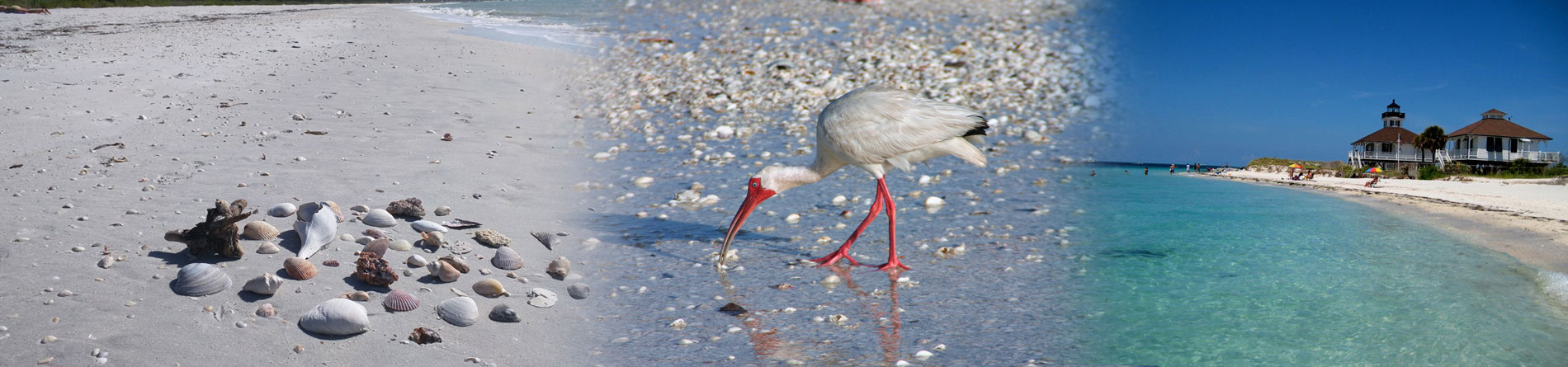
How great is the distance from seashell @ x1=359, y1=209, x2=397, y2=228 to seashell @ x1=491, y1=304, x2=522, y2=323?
45.0 inches

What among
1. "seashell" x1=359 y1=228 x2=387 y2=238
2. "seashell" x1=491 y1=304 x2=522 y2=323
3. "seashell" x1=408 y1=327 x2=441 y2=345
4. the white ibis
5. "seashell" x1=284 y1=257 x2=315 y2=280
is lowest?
"seashell" x1=408 y1=327 x2=441 y2=345

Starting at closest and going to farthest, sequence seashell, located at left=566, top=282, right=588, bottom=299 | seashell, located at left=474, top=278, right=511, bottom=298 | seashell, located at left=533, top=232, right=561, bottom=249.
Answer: seashell, located at left=474, top=278, right=511, bottom=298 → seashell, located at left=566, top=282, right=588, bottom=299 → seashell, located at left=533, top=232, right=561, bottom=249

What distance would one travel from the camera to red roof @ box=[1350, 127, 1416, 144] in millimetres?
35062

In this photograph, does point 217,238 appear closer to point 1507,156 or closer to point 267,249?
point 267,249

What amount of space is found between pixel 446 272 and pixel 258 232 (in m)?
0.84

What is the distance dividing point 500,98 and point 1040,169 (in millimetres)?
4607

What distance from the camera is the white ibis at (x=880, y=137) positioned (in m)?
4.22

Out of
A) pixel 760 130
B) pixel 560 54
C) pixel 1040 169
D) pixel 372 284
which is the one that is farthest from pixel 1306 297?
pixel 560 54

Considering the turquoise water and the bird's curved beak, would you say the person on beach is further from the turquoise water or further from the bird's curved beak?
the turquoise water

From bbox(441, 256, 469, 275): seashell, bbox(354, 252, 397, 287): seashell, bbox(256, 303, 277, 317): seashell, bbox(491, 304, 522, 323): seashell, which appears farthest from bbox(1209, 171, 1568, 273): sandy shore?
bbox(256, 303, 277, 317): seashell

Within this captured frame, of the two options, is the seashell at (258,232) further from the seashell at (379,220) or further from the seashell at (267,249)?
the seashell at (379,220)

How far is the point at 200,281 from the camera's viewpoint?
2955 mm

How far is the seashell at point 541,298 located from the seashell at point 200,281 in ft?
3.29

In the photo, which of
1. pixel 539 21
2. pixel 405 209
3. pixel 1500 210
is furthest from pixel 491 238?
pixel 1500 210
